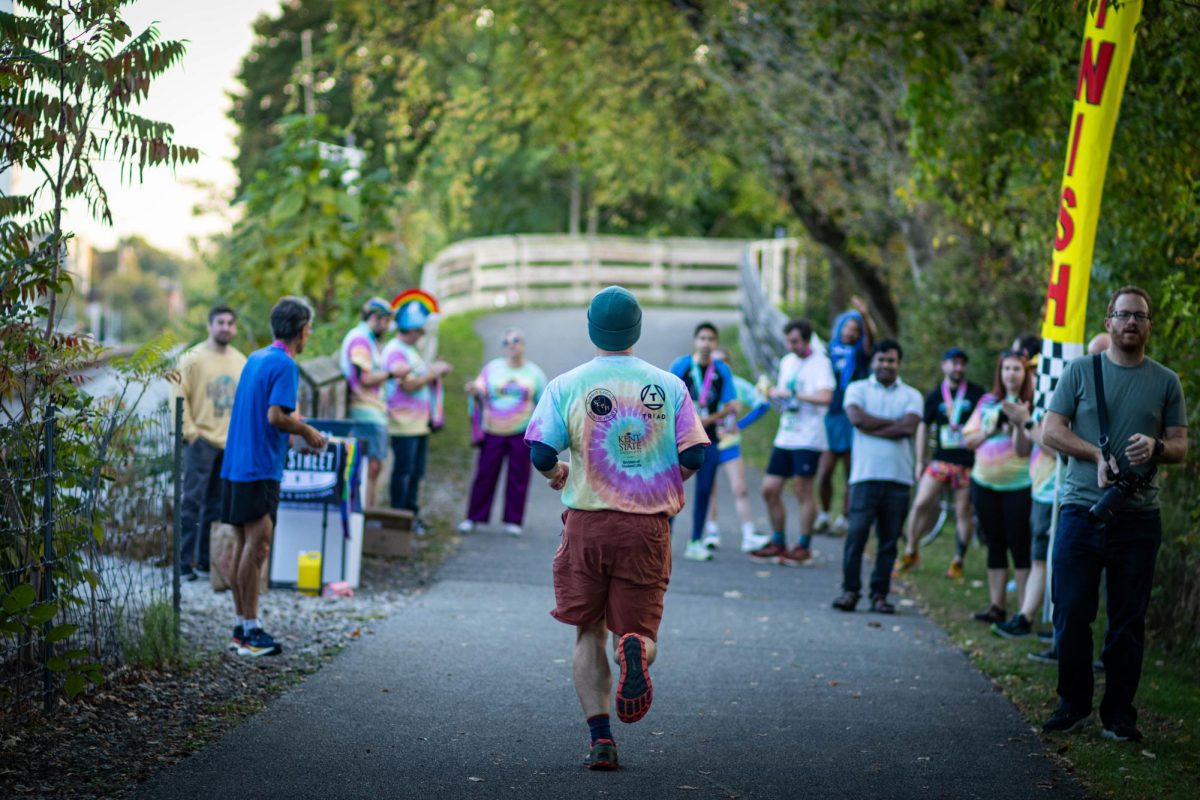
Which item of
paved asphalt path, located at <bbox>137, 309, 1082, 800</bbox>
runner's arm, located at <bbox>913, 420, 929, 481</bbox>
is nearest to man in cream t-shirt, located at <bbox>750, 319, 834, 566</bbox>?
runner's arm, located at <bbox>913, 420, 929, 481</bbox>

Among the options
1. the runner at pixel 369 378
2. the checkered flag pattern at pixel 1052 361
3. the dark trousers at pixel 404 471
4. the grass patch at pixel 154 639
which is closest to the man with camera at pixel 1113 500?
the checkered flag pattern at pixel 1052 361

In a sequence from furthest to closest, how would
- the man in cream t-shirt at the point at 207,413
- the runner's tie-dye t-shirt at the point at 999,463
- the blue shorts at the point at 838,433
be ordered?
1. the blue shorts at the point at 838,433
2. the man in cream t-shirt at the point at 207,413
3. the runner's tie-dye t-shirt at the point at 999,463

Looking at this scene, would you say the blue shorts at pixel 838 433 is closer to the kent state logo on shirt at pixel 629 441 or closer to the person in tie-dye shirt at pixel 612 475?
the person in tie-dye shirt at pixel 612 475

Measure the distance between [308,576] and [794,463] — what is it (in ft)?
15.5

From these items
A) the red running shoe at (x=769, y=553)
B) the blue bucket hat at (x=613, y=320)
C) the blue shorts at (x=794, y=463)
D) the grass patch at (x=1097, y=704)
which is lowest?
the grass patch at (x=1097, y=704)

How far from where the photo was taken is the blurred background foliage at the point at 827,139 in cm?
976

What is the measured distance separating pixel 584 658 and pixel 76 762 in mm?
2049

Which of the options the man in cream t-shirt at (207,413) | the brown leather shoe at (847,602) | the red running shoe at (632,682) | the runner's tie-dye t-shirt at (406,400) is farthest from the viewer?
the runner's tie-dye t-shirt at (406,400)

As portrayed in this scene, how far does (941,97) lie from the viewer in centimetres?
1161

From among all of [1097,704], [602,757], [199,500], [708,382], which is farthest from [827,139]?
[602,757]

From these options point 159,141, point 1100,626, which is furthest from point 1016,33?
point 159,141

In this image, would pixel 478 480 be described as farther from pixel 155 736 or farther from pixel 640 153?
pixel 640 153

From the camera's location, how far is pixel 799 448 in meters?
13.1

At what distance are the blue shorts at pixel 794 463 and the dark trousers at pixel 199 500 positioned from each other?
16.4 ft
